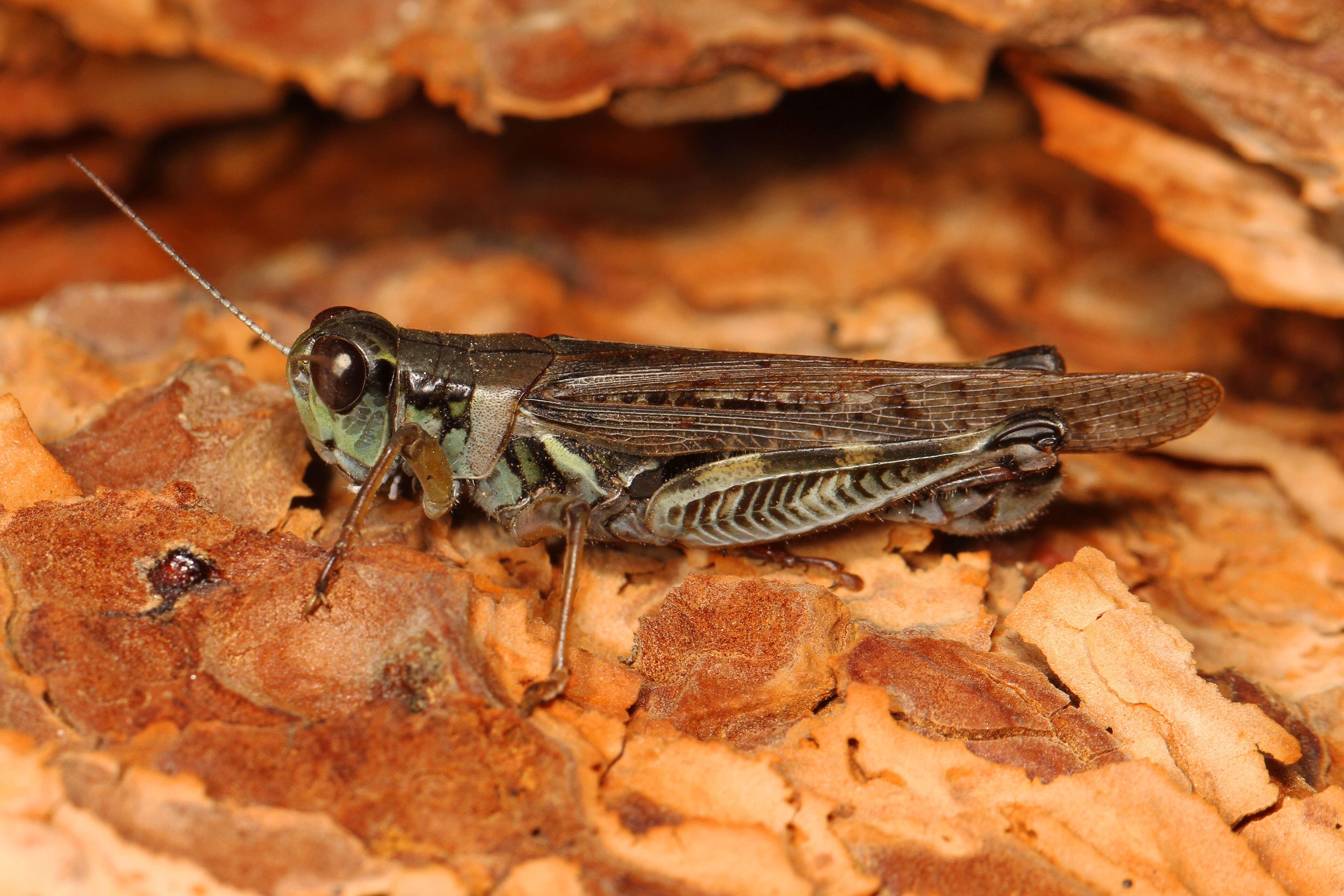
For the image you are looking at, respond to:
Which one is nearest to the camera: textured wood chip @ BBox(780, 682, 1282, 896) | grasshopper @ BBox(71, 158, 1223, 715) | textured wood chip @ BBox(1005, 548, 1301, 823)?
textured wood chip @ BBox(780, 682, 1282, 896)

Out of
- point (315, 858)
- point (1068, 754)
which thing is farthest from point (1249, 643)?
point (315, 858)

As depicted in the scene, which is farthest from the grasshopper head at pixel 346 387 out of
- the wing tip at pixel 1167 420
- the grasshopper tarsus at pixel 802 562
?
the wing tip at pixel 1167 420

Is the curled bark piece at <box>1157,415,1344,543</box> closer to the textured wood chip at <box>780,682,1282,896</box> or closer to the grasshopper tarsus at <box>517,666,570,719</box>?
the textured wood chip at <box>780,682,1282,896</box>

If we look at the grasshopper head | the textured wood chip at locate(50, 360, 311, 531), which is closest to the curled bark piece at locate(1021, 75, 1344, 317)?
the grasshopper head

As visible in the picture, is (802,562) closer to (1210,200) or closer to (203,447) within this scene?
(203,447)

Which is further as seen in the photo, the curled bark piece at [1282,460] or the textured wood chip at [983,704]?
the curled bark piece at [1282,460]

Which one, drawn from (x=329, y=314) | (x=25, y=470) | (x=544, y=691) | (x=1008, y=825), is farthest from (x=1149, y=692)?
(x=25, y=470)

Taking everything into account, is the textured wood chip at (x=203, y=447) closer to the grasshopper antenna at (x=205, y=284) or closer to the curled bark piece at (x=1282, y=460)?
the grasshopper antenna at (x=205, y=284)
